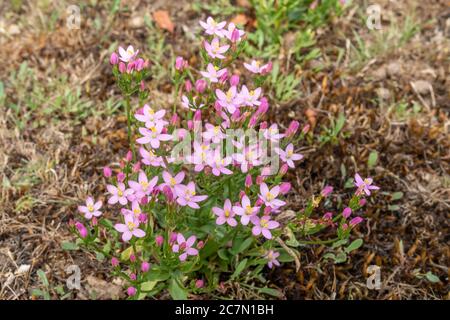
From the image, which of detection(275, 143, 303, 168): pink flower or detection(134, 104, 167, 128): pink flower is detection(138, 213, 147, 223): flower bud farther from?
detection(275, 143, 303, 168): pink flower

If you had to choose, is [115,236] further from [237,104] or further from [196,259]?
[237,104]

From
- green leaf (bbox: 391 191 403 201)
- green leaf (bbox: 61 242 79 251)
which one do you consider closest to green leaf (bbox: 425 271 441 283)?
green leaf (bbox: 391 191 403 201)

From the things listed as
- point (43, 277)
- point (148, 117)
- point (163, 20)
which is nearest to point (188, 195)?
point (148, 117)

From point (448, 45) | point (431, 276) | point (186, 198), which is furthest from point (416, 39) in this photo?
point (186, 198)

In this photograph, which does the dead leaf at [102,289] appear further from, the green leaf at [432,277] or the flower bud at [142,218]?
the green leaf at [432,277]

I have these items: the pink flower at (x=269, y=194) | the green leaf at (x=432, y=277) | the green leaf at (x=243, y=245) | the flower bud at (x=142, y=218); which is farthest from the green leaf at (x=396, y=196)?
the flower bud at (x=142, y=218)

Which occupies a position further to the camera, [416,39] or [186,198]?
[416,39]

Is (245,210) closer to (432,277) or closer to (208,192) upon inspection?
(208,192)
